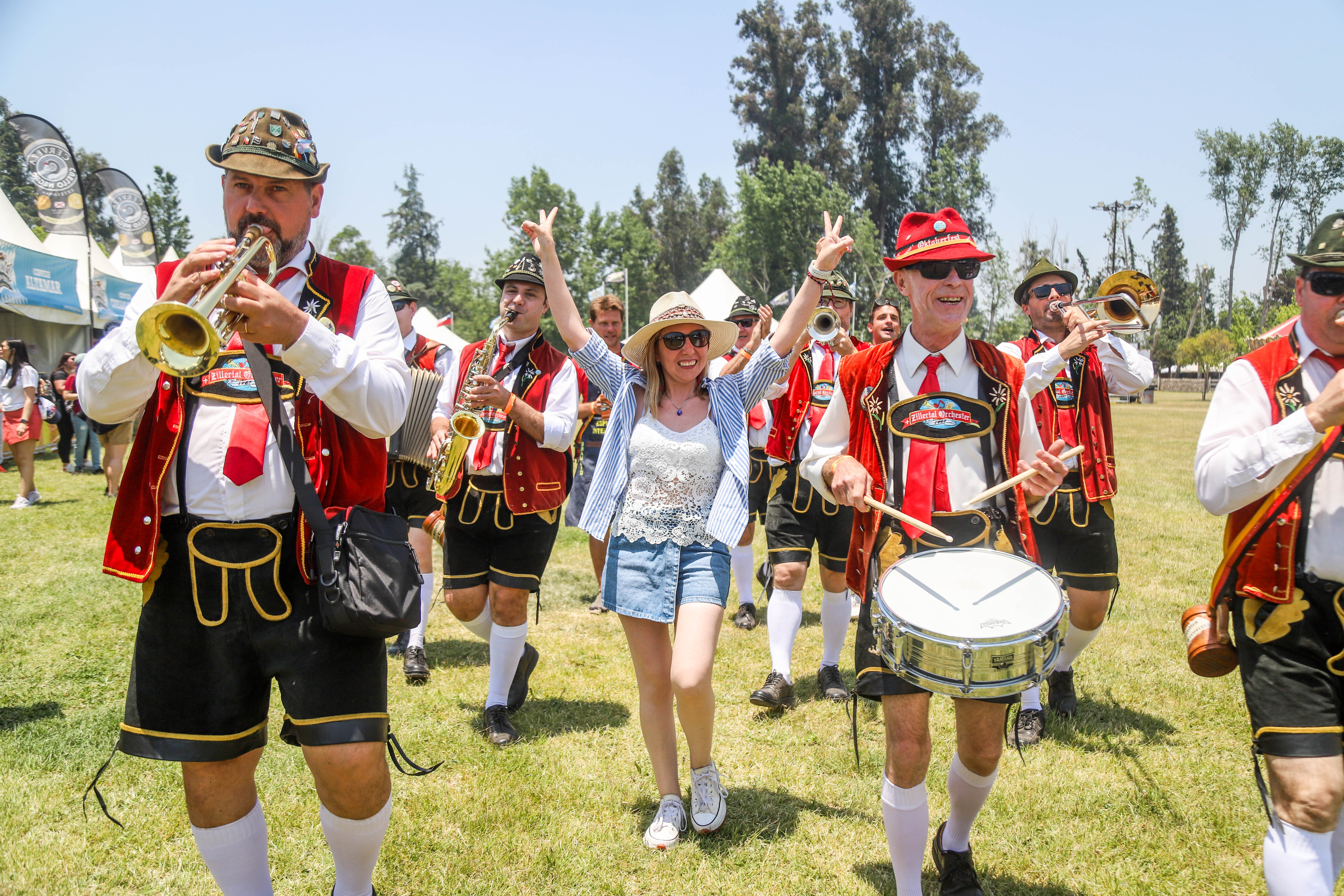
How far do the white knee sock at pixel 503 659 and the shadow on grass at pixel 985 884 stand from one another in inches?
92.6

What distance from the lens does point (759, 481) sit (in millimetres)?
7621

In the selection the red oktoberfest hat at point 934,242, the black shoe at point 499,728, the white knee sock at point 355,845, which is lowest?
the black shoe at point 499,728

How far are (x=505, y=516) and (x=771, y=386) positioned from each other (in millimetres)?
1913

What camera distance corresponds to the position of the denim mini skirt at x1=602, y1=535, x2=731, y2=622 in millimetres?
3855

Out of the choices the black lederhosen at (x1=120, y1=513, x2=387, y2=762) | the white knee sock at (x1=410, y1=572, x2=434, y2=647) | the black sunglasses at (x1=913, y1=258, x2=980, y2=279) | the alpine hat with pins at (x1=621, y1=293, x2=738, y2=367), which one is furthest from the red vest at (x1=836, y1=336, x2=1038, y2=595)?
the white knee sock at (x1=410, y1=572, x2=434, y2=647)

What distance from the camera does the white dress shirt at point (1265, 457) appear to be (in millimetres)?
2531

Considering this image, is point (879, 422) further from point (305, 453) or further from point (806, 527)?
point (806, 527)

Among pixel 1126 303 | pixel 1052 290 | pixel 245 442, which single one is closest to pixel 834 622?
pixel 1052 290

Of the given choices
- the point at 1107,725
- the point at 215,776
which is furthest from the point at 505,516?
the point at 1107,725

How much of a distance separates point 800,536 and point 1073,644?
179 centimetres

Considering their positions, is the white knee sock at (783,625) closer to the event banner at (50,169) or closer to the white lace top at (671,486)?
the white lace top at (671,486)

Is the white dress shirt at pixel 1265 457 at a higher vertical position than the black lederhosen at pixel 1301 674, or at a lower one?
higher

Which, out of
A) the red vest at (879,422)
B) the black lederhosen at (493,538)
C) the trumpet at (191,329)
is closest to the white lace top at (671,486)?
the red vest at (879,422)

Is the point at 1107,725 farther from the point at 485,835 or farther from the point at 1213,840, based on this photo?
the point at 485,835
